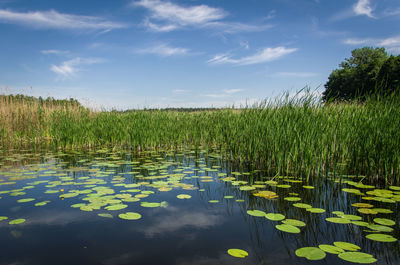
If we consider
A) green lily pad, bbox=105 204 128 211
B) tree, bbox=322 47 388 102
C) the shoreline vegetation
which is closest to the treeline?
tree, bbox=322 47 388 102

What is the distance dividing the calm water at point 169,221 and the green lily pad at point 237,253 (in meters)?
0.04

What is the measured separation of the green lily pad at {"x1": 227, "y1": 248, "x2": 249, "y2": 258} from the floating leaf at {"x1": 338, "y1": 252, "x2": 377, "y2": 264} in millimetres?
664

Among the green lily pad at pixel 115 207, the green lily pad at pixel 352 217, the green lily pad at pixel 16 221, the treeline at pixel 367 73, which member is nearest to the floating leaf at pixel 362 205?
the green lily pad at pixel 352 217

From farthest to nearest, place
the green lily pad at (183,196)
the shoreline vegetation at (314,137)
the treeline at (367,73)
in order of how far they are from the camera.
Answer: the treeline at (367,73)
the shoreline vegetation at (314,137)
the green lily pad at (183,196)

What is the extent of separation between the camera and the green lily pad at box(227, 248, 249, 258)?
1.90 metres

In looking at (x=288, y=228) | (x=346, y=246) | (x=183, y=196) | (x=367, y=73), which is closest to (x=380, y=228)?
(x=346, y=246)

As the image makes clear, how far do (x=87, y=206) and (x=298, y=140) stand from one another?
314 cm

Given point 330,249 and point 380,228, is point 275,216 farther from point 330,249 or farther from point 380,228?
point 380,228

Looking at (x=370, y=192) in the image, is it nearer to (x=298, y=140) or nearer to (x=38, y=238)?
(x=298, y=140)

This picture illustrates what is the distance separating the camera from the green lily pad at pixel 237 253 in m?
1.90

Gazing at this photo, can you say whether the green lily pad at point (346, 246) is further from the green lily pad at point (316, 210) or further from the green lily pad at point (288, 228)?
the green lily pad at point (316, 210)

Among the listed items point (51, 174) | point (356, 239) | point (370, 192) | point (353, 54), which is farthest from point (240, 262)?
point (353, 54)

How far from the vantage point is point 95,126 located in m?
9.40

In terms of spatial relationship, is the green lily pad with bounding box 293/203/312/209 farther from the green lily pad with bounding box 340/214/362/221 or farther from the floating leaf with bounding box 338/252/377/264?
the floating leaf with bounding box 338/252/377/264
